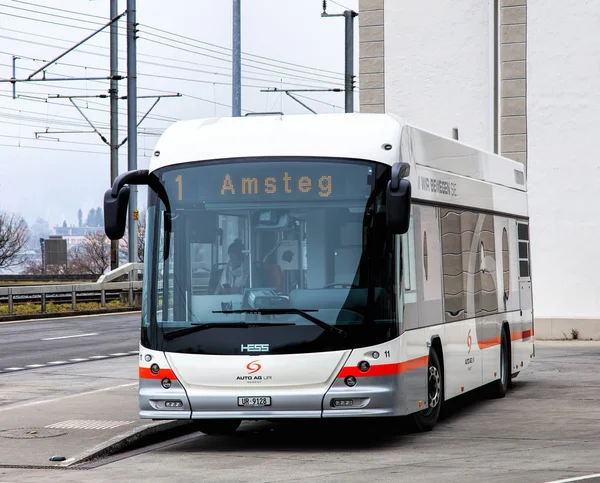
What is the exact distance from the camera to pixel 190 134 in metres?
11.9

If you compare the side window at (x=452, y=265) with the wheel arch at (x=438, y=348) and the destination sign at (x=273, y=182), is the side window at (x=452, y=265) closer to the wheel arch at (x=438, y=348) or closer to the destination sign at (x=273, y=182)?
the wheel arch at (x=438, y=348)

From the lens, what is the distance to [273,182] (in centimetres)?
1145

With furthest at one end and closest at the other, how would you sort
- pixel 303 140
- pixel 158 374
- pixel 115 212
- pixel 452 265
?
pixel 452 265 < pixel 303 140 < pixel 158 374 < pixel 115 212

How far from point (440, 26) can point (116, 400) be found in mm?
15966

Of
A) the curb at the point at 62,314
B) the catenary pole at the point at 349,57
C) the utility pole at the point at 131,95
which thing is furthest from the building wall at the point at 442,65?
the utility pole at the point at 131,95

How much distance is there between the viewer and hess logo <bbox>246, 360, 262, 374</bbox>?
1098cm

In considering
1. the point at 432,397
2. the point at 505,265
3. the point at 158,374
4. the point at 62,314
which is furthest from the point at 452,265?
the point at 62,314

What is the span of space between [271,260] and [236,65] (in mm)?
11435

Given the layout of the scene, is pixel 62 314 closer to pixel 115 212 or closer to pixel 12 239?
pixel 115 212

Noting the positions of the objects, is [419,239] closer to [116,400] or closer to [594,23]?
[116,400]

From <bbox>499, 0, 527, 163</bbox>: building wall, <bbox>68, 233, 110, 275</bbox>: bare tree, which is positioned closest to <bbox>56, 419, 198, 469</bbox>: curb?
<bbox>499, 0, 527, 163</bbox>: building wall

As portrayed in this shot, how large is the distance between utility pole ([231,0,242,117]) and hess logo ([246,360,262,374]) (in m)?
10.8

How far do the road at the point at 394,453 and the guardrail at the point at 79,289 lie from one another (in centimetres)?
2379

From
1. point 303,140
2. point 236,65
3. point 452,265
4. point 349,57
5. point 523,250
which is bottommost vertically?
point 452,265
